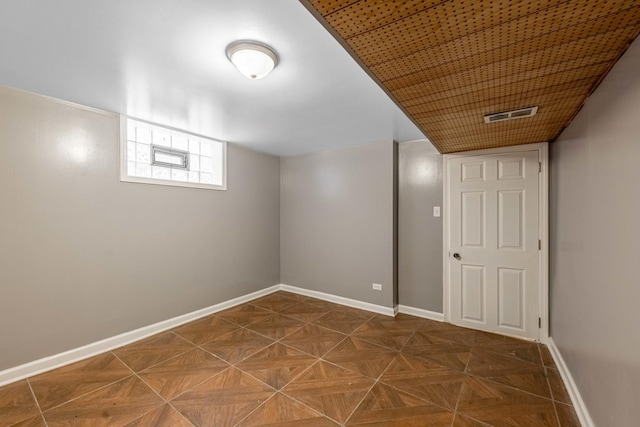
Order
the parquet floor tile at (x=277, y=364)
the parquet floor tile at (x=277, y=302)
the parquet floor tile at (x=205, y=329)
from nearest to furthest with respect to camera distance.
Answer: the parquet floor tile at (x=277, y=364)
the parquet floor tile at (x=205, y=329)
the parquet floor tile at (x=277, y=302)

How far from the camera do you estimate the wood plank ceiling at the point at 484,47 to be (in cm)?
96

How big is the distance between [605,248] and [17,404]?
12.7ft

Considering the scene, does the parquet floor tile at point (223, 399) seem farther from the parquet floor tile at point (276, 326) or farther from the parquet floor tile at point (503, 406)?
the parquet floor tile at point (503, 406)

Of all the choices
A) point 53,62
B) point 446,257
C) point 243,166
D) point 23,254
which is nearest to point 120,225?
point 23,254

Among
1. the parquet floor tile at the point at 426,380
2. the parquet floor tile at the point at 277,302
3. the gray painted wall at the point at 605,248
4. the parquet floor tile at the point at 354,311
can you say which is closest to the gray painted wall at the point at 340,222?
the parquet floor tile at the point at 354,311

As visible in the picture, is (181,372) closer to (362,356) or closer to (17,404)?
(17,404)

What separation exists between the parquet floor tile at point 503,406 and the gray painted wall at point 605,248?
0.88 feet

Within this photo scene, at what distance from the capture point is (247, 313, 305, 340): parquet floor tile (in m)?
3.08

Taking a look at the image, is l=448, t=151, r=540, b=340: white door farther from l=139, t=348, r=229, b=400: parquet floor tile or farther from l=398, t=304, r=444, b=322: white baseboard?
l=139, t=348, r=229, b=400: parquet floor tile

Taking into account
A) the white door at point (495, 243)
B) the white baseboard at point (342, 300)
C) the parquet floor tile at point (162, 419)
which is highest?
the white door at point (495, 243)

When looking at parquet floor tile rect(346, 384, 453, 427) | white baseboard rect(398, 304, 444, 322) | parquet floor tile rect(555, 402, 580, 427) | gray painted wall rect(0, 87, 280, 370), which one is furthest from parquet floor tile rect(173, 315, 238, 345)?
parquet floor tile rect(555, 402, 580, 427)

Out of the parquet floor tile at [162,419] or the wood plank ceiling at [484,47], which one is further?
the parquet floor tile at [162,419]

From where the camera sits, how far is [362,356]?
2578 mm

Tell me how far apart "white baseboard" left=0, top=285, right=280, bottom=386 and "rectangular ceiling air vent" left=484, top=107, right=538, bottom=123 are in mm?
3722
